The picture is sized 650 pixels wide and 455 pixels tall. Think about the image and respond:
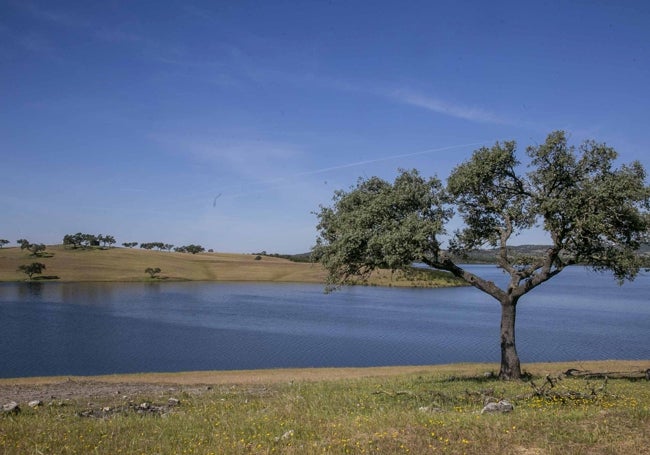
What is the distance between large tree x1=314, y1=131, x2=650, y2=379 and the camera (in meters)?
20.2

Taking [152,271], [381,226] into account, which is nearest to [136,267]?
[152,271]

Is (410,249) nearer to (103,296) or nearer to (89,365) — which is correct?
(89,365)

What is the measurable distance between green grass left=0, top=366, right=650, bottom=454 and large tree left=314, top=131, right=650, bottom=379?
629 centimetres

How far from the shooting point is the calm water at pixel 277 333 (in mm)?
41250

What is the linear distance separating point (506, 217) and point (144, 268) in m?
144

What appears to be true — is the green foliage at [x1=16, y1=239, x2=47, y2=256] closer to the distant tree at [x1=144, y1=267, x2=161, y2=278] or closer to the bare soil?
the distant tree at [x1=144, y1=267, x2=161, y2=278]

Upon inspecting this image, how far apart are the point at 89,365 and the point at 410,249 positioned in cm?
2957

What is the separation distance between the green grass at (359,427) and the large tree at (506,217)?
6.29 meters

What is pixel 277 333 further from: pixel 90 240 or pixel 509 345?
pixel 90 240

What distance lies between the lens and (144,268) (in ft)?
500

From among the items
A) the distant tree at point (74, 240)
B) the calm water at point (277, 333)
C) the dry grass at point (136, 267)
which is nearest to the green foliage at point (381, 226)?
the calm water at point (277, 333)

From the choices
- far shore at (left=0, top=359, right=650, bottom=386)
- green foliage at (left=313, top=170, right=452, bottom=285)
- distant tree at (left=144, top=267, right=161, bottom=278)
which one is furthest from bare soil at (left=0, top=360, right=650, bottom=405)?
distant tree at (left=144, top=267, right=161, bottom=278)

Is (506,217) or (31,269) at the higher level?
(506,217)

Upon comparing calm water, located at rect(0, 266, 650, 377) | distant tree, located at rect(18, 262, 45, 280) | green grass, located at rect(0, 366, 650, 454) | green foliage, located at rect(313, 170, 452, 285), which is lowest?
calm water, located at rect(0, 266, 650, 377)
